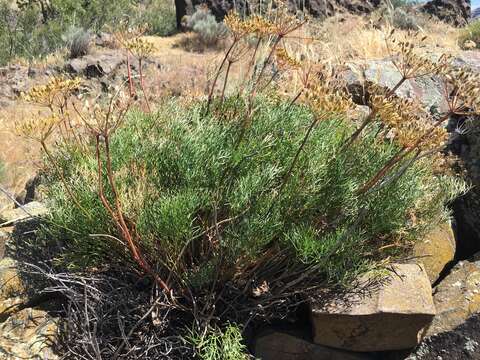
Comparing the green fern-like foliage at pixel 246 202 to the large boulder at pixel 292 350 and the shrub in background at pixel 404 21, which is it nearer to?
the large boulder at pixel 292 350

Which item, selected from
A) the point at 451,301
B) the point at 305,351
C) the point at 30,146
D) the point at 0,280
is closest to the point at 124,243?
the point at 0,280

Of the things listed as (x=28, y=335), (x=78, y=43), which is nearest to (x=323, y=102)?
(x=28, y=335)

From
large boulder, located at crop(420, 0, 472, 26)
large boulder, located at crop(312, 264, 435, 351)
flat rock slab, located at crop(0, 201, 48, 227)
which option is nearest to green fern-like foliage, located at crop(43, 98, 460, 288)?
large boulder, located at crop(312, 264, 435, 351)

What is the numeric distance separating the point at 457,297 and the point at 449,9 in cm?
2088

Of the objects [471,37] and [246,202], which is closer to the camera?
[246,202]

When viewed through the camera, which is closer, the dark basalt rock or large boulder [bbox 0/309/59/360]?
large boulder [bbox 0/309/59/360]

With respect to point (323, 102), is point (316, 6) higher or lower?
lower

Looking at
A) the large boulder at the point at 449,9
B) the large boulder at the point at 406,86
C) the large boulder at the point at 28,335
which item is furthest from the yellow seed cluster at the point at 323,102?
the large boulder at the point at 449,9

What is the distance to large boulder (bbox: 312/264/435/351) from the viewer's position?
3.12m

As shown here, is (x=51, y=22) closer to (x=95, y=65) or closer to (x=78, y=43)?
(x=78, y=43)

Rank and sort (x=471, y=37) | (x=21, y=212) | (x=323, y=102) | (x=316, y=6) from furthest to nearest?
(x=316, y=6), (x=471, y=37), (x=21, y=212), (x=323, y=102)

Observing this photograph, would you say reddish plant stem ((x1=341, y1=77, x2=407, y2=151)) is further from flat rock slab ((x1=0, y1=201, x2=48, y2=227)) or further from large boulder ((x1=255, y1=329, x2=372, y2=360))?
flat rock slab ((x1=0, y1=201, x2=48, y2=227))

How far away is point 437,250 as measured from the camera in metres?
3.97

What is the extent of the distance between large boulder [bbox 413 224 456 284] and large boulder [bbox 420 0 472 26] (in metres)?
18.9
